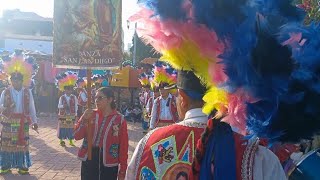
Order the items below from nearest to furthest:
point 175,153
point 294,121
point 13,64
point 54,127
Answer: point 294,121, point 175,153, point 13,64, point 54,127

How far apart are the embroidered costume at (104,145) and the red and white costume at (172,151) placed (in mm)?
2544

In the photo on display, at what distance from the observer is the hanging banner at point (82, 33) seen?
4.91m

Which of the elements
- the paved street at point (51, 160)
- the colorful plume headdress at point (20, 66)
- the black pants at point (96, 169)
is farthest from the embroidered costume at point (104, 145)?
the colorful plume headdress at point (20, 66)

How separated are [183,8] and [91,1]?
9.82 feet

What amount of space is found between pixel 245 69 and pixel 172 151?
0.69 m

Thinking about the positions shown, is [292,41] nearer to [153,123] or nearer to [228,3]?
[228,3]

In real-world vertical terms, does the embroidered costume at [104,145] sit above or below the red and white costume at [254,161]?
below

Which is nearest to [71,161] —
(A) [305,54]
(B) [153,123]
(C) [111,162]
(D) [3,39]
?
(B) [153,123]

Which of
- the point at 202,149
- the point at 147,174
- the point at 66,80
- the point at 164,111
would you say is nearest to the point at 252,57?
the point at 202,149

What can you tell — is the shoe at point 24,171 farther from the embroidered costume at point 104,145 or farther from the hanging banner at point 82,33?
the hanging banner at point 82,33

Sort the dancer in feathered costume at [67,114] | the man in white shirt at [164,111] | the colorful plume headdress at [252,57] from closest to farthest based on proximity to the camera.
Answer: the colorful plume headdress at [252,57] → the man in white shirt at [164,111] → the dancer in feathered costume at [67,114]

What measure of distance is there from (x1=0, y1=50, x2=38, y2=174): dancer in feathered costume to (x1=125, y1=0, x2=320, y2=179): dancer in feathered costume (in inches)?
248

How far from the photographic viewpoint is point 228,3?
1.99 metres

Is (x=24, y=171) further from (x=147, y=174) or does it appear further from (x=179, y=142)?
(x=179, y=142)
